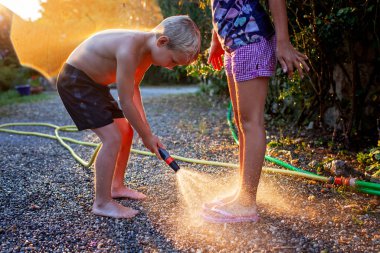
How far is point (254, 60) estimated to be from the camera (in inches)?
74.5

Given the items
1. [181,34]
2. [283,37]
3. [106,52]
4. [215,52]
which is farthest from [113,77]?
[283,37]

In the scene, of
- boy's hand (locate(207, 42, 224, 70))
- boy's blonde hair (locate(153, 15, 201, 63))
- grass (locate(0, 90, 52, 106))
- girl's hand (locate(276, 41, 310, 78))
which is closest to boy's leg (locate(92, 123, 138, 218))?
boy's blonde hair (locate(153, 15, 201, 63))

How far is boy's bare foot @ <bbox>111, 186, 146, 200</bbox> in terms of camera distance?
241 cm

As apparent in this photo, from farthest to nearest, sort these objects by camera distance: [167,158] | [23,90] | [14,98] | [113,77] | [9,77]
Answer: [9,77]
[23,90]
[14,98]
[113,77]
[167,158]

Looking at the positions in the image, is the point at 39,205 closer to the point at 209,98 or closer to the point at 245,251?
the point at 245,251

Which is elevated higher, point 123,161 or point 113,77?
point 113,77

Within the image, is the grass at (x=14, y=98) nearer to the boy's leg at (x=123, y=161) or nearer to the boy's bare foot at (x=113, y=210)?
the boy's leg at (x=123, y=161)

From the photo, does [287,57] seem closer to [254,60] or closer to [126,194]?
[254,60]

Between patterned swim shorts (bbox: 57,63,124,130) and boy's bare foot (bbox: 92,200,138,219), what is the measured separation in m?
0.40

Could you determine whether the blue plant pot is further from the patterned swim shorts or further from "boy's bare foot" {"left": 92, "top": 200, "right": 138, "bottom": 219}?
"boy's bare foot" {"left": 92, "top": 200, "right": 138, "bottom": 219}

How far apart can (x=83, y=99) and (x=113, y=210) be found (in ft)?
1.86

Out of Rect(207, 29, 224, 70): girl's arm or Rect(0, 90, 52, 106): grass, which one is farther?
Rect(0, 90, 52, 106): grass

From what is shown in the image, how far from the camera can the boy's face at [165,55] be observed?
2006 mm

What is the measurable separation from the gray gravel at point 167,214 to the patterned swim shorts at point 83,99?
477 millimetres
